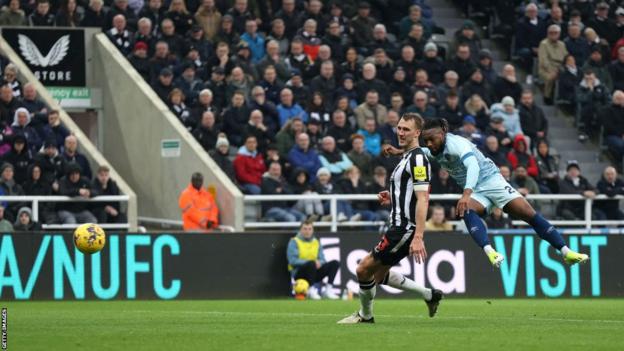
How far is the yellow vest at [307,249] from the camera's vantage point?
23812 millimetres

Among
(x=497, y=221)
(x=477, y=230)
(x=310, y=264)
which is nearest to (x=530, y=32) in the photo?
(x=497, y=221)

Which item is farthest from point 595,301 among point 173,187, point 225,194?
point 173,187

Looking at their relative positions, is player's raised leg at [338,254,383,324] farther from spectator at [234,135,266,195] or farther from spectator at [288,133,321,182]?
spectator at [288,133,321,182]

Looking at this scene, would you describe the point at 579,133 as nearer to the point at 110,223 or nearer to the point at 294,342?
the point at 110,223

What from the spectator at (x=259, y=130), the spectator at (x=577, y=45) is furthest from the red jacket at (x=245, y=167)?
the spectator at (x=577, y=45)

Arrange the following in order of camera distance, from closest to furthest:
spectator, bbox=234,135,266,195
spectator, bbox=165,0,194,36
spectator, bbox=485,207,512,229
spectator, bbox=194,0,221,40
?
spectator, bbox=485,207,512,229 → spectator, bbox=234,135,266,195 → spectator, bbox=165,0,194,36 → spectator, bbox=194,0,221,40

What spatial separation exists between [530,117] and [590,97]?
1.88 m

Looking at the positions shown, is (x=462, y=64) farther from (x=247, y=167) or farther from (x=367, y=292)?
(x=367, y=292)

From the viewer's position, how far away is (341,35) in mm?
30750

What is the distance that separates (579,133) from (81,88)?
11130mm

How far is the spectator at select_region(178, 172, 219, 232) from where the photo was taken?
25.2m

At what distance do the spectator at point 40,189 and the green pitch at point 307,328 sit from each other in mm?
4305

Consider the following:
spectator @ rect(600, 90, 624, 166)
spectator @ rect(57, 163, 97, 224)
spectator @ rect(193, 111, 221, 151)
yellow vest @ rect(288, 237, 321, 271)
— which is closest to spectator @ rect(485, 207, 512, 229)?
yellow vest @ rect(288, 237, 321, 271)

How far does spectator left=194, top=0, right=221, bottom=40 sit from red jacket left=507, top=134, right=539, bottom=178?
662 cm
